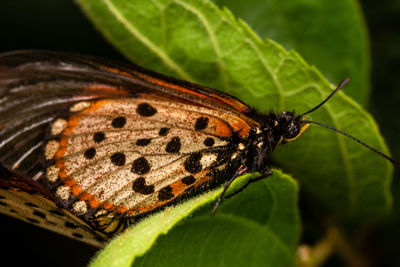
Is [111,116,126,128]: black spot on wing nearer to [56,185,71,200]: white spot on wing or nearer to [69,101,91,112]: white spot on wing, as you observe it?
[69,101,91,112]: white spot on wing

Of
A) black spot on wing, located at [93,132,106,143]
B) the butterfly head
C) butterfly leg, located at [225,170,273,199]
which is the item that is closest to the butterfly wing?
black spot on wing, located at [93,132,106,143]

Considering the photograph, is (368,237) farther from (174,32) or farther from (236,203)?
(174,32)

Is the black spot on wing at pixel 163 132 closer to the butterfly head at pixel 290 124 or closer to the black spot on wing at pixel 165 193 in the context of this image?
the black spot on wing at pixel 165 193

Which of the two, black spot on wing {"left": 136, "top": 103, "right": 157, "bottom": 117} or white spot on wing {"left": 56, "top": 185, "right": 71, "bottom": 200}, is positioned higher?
black spot on wing {"left": 136, "top": 103, "right": 157, "bottom": 117}

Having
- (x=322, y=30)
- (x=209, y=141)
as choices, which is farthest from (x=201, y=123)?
(x=322, y=30)

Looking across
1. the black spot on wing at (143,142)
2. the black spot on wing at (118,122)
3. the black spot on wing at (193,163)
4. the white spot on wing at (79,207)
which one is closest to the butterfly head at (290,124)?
the black spot on wing at (193,163)

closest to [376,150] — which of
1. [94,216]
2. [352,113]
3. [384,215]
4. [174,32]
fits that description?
[352,113]

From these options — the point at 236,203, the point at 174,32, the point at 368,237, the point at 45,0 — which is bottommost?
the point at 368,237
